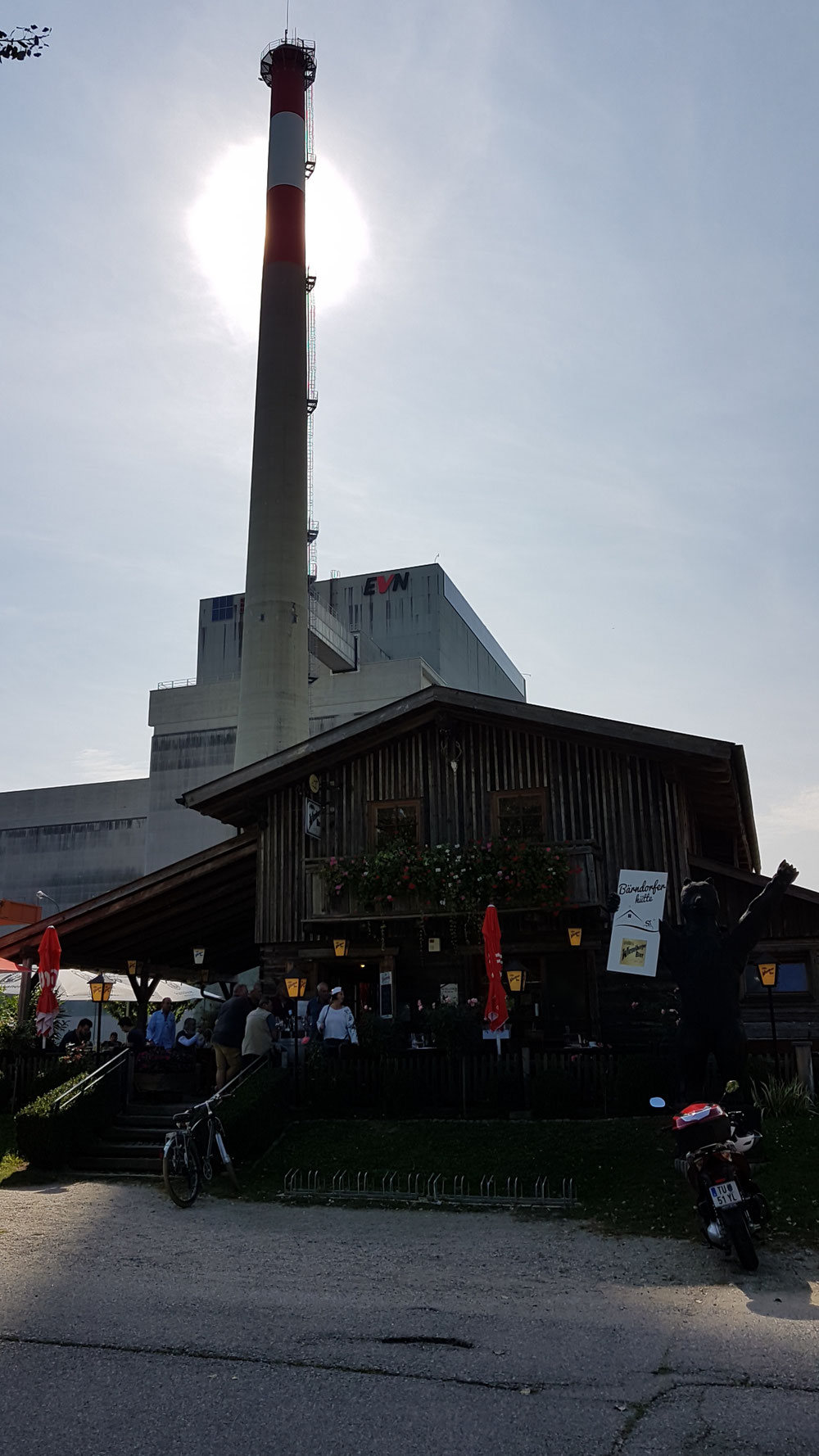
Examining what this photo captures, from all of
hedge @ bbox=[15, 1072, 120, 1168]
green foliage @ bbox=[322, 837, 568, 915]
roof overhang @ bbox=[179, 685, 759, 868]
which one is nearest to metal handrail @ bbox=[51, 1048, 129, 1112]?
hedge @ bbox=[15, 1072, 120, 1168]

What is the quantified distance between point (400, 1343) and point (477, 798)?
14.2 m

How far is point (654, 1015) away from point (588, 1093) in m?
4.66

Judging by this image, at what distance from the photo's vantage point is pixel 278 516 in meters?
36.8

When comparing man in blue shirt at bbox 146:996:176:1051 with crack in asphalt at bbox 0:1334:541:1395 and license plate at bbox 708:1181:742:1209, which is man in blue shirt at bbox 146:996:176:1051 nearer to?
crack in asphalt at bbox 0:1334:541:1395

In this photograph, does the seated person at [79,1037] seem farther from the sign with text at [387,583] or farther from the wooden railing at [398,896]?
the sign with text at [387,583]

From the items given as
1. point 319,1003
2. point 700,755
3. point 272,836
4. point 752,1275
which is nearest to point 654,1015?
point 700,755

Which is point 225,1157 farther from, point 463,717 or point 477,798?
point 463,717

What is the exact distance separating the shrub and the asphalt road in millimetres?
2845

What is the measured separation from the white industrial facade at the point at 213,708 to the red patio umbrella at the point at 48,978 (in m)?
40.3

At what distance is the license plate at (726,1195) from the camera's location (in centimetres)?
838

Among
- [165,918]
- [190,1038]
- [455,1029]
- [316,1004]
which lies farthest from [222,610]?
[455,1029]

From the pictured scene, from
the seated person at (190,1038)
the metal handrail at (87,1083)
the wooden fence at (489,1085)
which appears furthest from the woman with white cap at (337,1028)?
the seated person at (190,1038)

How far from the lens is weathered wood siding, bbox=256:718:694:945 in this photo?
19.6 metres

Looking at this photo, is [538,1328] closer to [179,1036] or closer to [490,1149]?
[490,1149]
